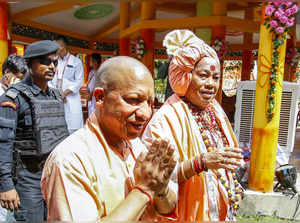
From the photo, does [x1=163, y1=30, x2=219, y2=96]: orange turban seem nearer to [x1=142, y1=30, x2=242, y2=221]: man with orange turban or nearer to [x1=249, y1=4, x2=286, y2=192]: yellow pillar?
[x1=142, y1=30, x2=242, y2=221]: man with orange turban

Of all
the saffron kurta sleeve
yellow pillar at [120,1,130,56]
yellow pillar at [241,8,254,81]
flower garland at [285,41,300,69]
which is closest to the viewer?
the saffron kurta sleeve

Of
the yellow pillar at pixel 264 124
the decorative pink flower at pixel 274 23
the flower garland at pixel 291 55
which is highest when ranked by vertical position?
the decorative pink flower at pixel 274 23

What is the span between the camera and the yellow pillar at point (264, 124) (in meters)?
3.99

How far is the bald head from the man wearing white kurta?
323 centimetres

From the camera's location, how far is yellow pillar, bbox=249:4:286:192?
3.99 metres

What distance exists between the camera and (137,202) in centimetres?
99

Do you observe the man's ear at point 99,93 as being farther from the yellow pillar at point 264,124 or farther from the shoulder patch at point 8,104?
the yellow pillar at point 264,124

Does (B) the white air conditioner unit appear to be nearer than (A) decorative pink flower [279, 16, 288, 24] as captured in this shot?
No

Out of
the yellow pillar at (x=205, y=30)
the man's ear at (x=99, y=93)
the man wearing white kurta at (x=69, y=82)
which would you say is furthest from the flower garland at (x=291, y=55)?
the man's ear at (x=99, y=93)

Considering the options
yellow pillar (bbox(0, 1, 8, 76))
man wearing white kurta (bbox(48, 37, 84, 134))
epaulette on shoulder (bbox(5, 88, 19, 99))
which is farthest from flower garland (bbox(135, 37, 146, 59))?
epaulette on shoulder (bbox(5, 88, 19, 99))

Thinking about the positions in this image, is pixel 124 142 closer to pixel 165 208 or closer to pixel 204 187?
pixel 165 208

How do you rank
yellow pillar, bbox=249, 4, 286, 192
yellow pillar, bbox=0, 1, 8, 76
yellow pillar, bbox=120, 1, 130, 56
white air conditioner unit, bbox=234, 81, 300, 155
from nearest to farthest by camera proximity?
yellow pillar, bbox=249, 4, 286, 192 → white air conditioner unit, bbox=234, 81, 300, 155 → yellow pillar, bbox=0, 1, 8, 76 → yellow pillar, bbox=120, 1, 130, 56

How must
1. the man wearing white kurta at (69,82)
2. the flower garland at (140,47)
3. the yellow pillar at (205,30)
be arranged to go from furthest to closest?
the yellow pillar at (205,30), the flower garland at (140,47), the man wearing white kurta at (69,82)

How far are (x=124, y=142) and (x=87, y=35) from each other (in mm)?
12009
